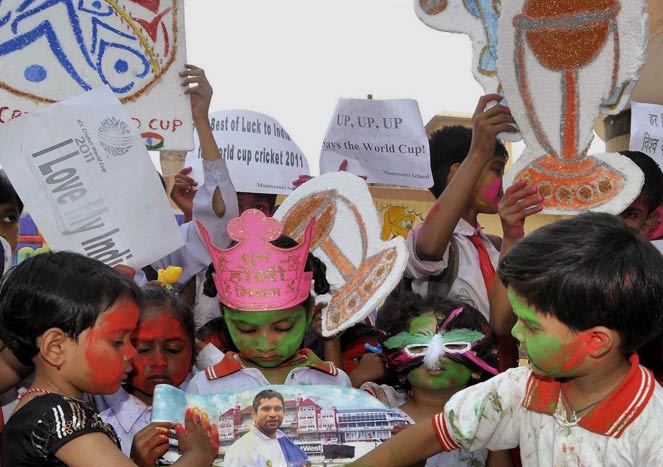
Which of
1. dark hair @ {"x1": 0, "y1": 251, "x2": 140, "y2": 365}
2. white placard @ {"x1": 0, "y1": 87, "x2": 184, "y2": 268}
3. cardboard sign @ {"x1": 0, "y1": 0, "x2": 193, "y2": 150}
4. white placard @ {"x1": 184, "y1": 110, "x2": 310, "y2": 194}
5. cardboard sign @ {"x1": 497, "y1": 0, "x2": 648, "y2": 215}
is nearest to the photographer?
dark hair @ {"x1": 0, "y1": 251, "x2": 140, "y2": 365}

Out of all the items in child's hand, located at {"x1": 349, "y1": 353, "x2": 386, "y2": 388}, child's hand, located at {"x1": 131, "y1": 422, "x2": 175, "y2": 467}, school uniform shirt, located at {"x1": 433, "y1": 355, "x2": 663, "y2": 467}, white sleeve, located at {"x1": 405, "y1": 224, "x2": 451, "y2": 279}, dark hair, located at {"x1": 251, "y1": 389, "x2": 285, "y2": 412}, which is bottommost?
child's hand, located at {"x1": 349, "y1": 353, "x2": 386, "y2": 388}

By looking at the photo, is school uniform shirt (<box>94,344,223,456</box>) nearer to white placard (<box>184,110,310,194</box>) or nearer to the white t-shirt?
the white t-shirt

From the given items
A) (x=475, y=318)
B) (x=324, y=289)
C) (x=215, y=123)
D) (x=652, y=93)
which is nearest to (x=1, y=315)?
(x=324, y=289)

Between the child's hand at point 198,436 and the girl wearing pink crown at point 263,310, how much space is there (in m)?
0.36

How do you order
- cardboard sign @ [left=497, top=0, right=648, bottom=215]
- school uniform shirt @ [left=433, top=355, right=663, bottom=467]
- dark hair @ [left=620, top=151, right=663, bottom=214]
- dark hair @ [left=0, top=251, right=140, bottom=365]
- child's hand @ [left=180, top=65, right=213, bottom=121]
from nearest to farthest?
school uniform shirt @ [left=433, top=355, right=663, bottom=467] → dark hair @ [left=0, top=251, right=140, bottom=365] → cardboard sign @ [left=497, top=0, right=648, bottom=215] → child's hand @ [left=180, top=65, right=213, bottom=121] → dark hair @ [left=620, top=151, right=663, bottom=214]

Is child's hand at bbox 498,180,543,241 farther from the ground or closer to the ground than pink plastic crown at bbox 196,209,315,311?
farther from the ground

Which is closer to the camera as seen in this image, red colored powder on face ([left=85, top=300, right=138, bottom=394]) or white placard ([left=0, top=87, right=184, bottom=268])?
red colored powder on face ([left=85, top=300, right=138, bottom=394])

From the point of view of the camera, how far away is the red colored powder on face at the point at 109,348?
217 centimetres

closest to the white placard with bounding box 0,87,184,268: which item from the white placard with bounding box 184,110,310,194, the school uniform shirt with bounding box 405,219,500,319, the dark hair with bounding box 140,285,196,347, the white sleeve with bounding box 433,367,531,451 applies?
the dark hair with bounding box 140,285,196,347

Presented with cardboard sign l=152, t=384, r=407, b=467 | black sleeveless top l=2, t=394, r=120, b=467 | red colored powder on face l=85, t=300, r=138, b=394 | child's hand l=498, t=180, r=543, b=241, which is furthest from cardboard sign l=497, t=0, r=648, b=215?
black sleeveless top l=2, t=394, r=120, b=467

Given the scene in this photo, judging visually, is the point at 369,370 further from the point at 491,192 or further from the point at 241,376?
the point at 491,192

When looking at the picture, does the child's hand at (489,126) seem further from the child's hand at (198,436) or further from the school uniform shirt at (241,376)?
the child's hand at (198,436)

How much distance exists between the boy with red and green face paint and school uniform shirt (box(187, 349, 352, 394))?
90 centimetres

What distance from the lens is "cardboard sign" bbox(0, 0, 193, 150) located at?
130 inches
